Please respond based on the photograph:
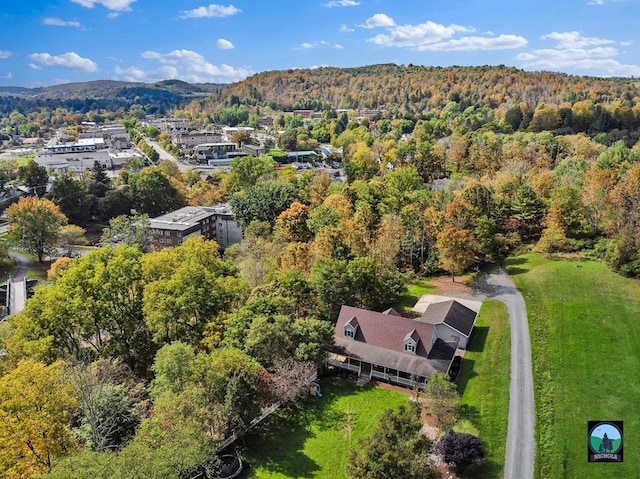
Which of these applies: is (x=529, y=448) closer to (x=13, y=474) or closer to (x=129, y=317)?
(x=13, y=474)

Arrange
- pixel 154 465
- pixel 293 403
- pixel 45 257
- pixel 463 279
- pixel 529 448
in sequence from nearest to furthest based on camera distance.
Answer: pixel 154 465 < pixel 529 448 < pixel 293 403 < pixel 463 279 < pixel 45 257

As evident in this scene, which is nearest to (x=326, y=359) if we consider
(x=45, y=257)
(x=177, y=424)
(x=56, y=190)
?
(x=177, y=424)

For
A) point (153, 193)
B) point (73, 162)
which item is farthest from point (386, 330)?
point (73, 162)

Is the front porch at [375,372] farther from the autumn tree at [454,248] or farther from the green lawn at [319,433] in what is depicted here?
the autumn tree at [454,248]

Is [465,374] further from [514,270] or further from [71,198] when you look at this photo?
[71,198]

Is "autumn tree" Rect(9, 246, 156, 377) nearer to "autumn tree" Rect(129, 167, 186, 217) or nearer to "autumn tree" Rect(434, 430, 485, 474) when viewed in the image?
"autumn tree" Rect(434, 430, 485, 474)

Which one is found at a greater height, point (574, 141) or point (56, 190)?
point (574, 141)
